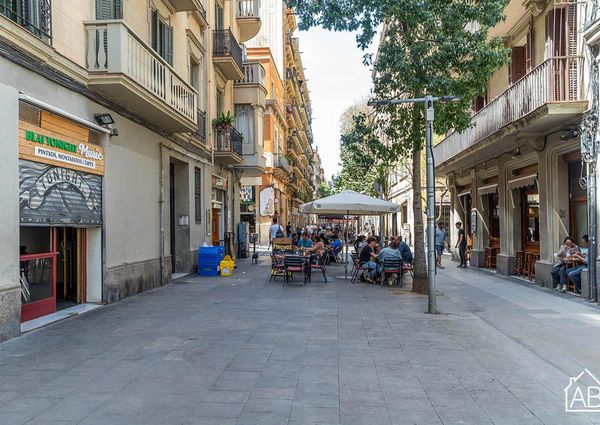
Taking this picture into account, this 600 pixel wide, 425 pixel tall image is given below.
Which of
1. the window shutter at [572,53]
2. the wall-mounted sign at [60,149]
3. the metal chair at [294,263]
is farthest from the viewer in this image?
the metal chair at [294,263]

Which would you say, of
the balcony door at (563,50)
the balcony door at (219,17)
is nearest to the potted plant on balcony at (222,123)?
the balcony door at (219,17)

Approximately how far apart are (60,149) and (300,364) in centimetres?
568

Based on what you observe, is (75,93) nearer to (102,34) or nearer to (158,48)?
(102,34)

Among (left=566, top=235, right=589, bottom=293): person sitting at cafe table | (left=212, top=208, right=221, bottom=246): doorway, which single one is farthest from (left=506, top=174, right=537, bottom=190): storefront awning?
(left=212, top=208, right=221, bottom=246): doorway

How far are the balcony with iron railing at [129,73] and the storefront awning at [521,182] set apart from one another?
9.87 meters

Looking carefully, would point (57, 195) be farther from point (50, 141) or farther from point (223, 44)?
point (223, 44)

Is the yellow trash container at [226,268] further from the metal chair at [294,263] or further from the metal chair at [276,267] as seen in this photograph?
the metal chair at [294,263]

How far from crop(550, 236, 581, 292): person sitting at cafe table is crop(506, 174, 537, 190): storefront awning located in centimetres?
256

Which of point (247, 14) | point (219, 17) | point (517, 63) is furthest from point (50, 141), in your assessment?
point (247, 14)

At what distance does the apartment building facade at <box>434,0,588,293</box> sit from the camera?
39.1ft

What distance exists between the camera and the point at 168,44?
45.9ft

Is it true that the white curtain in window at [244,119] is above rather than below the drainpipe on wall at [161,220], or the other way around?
above

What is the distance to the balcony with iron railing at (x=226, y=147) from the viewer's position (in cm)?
1881

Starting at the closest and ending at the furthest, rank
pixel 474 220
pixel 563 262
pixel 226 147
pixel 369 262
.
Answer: pixel 563 262, pixel 369 262, pixel 226 147, pixel 474 220
